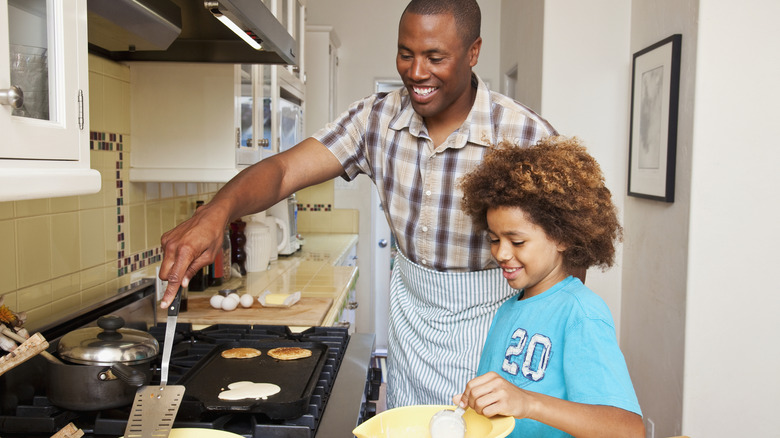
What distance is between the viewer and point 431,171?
1.48 metres

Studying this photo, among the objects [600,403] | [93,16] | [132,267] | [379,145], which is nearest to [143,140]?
[132,267]

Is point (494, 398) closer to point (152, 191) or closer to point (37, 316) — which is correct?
point (37, 316)

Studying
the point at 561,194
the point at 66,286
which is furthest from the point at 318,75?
the point at 561,194

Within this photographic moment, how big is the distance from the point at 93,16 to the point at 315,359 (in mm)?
897

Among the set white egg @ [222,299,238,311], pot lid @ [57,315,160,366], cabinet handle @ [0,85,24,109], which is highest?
cabinet handle @ [0,85,24,109]

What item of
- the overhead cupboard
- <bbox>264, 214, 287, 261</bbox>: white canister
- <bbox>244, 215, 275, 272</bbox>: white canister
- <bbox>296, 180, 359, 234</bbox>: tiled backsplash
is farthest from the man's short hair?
<bbox>296, 180, 359, 234</bbox>: tiled backsplash

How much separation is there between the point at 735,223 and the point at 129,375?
76.1 inches

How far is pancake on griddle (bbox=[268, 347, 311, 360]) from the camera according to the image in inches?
59.7

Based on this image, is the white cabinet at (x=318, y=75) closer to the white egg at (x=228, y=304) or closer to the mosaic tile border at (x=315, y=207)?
the mosaic tile border at (x=315, y=207)

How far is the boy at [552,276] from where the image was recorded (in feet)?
3.40

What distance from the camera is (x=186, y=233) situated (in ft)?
3.45

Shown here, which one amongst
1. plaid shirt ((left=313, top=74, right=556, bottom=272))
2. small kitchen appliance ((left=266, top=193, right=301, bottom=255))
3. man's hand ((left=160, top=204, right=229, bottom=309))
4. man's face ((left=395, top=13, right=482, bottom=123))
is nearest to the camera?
man's hand ((left=160, top=204, right=229, bottom=309))

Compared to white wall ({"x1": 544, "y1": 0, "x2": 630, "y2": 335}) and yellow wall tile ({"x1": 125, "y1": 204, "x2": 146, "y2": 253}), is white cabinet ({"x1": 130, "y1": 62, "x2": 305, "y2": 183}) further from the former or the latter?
white wall ({"x1": 544, "y1": 0, "x2": 630, "y2": 335})

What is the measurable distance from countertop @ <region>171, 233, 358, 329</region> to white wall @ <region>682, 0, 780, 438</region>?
1.22 meters
